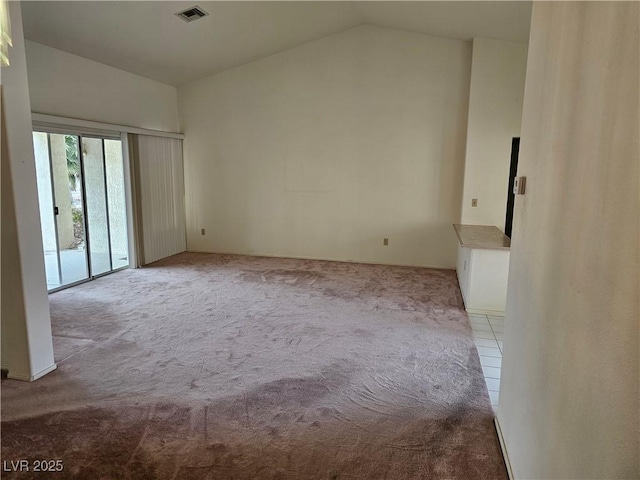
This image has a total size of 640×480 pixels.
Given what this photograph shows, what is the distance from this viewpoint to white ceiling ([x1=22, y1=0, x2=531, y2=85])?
164 inches

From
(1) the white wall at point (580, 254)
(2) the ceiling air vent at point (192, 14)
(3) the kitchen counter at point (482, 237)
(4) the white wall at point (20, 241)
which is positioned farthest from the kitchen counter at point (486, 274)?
(2) the ceiling air vent at point (192, 14)

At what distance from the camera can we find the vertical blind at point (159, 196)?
6.08m

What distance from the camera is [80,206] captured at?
522 centimetres

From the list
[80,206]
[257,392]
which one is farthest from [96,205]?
[257,392]

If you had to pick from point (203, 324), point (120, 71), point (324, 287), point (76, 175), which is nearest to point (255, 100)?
point (120, 71)

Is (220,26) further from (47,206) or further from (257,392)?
(257,392)

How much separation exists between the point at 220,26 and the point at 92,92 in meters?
1.84

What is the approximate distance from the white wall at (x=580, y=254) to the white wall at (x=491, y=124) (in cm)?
353

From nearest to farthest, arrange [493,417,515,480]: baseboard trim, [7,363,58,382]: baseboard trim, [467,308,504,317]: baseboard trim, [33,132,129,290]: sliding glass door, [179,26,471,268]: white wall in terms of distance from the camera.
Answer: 1. [493,417,515,480]: baseboard trim
2. [7,363,58,382]: baseboard trim
3. [467,308,504,317]: baseboard trim
4. [33,132,129,290]: sliding glass door
5. [179,26,471,268]: white wall

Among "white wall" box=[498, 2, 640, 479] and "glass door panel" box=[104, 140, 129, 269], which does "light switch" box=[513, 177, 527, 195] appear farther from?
"glass door panel" box=[104, 140, 129, 269]

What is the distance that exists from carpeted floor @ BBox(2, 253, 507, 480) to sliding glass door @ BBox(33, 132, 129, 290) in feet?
2.10

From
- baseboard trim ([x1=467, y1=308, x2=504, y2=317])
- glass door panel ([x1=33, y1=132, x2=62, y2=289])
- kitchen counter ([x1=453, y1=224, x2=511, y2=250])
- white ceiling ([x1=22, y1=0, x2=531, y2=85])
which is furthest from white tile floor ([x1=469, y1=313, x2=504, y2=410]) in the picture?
glass door panel ([x1=33, y1=132, x2=62, y2=289])

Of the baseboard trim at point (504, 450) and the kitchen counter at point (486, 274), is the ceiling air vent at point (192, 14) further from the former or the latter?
the baseboard trim at point (504, 450)

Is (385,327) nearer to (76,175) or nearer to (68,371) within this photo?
(68,371)
